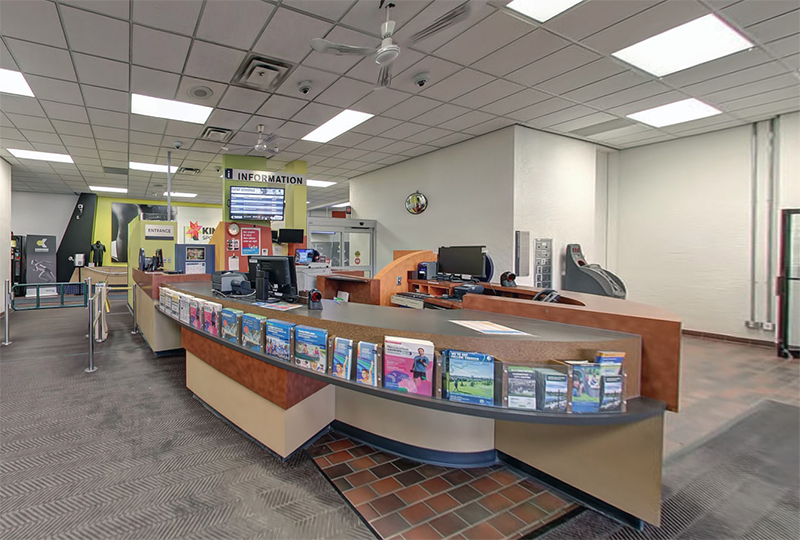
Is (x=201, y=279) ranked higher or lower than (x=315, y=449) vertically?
higher

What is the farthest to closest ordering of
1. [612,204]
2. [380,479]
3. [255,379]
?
[612,204]
[255,379]
[380,479]

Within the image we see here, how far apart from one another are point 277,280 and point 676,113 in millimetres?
6442

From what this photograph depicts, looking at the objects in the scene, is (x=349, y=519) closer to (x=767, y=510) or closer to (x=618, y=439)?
(x=618, y=439)

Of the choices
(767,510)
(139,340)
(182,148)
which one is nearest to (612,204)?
(767,510)

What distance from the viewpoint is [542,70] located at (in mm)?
4117

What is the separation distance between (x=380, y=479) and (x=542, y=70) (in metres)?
4.48

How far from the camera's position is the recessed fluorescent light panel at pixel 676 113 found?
522 cm

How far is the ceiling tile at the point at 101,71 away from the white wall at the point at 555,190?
538 centimetres

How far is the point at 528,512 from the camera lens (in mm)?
2035

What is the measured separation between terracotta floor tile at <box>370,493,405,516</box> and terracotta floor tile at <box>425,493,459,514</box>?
0.57ft

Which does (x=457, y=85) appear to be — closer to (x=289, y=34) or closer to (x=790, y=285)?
(x=289, y=34)

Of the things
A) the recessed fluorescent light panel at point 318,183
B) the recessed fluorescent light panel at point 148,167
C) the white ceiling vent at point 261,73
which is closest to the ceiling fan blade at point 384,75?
the white ceiling vent at point 261,73

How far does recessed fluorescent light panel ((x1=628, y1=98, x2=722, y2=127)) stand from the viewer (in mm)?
5216

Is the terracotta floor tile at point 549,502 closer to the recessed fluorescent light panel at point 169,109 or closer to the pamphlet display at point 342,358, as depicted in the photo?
the pamphlet display at point 342,358
